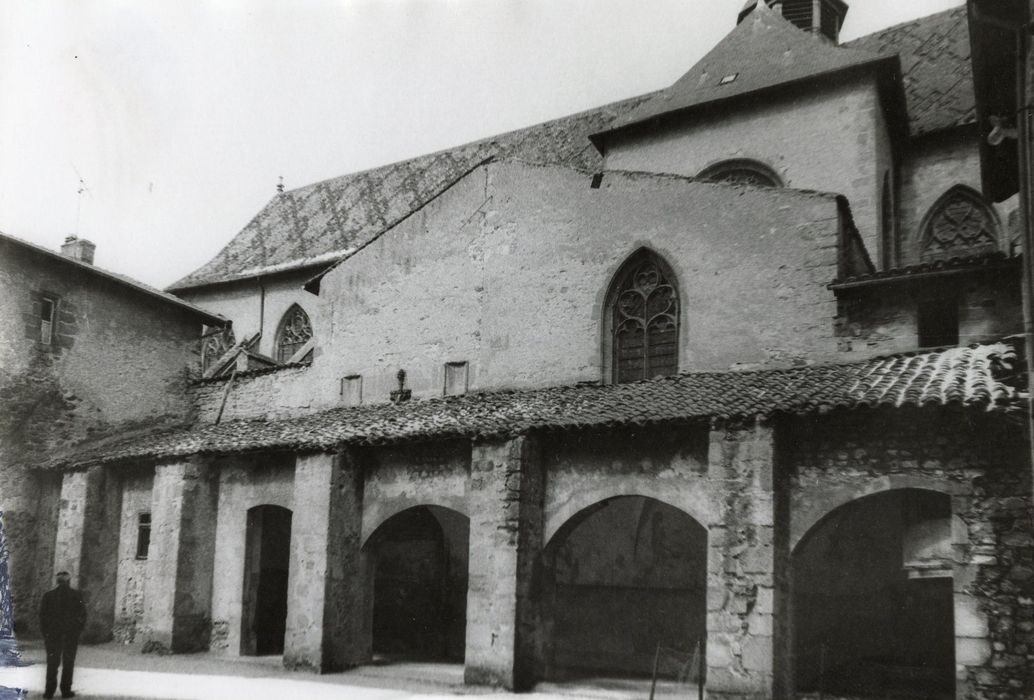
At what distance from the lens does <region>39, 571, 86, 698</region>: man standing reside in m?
11.7

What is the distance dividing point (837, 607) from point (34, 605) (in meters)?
15.1

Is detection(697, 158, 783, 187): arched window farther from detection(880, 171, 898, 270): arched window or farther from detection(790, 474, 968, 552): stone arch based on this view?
detection(790, 474, 968, 552): stone arch

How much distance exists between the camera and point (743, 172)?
18.9 metres

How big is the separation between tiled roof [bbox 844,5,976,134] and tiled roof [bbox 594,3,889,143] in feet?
7.88

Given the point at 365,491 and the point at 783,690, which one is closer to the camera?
the point at 783,690

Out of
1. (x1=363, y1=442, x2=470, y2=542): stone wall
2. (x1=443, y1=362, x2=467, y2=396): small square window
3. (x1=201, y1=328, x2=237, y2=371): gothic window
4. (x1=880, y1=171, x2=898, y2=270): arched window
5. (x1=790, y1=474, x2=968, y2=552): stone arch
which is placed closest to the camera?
(x1=790, y1=474, x2=968, y2=552): stone arch

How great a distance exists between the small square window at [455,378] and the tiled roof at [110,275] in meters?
7.84

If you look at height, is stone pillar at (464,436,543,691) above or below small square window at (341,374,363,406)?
below

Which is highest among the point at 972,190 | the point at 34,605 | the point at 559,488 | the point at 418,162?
the point at 418,162

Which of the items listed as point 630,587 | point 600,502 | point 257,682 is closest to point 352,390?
point 630,587

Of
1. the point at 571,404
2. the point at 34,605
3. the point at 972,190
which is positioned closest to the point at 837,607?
the point at 571,404

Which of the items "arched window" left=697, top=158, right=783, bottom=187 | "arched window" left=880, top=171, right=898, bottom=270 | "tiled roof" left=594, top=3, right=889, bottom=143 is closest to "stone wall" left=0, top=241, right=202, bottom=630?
"tiled roof" left=594, top=3, right=889, bottom=143

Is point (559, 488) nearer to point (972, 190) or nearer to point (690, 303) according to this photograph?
point (690, 303)

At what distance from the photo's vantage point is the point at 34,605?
18.4 m
